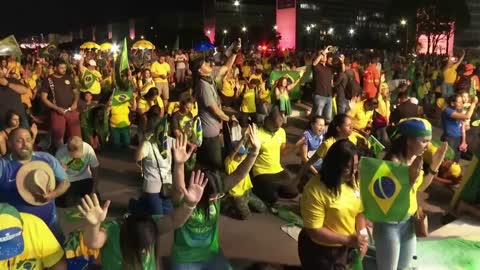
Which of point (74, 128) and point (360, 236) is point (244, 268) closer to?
point (360, 236)

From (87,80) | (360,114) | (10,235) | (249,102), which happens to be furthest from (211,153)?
(87,80)

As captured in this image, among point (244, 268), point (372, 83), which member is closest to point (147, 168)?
point (244, 268)

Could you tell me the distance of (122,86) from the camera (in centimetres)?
1162

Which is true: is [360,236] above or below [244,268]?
above

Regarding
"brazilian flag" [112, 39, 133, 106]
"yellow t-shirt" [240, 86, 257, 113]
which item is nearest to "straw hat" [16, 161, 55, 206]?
"brazilian flag" [112, 39, 133, 106]

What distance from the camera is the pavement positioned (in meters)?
5.77

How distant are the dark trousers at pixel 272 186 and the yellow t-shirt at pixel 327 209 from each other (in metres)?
3.18

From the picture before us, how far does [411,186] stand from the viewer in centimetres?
429

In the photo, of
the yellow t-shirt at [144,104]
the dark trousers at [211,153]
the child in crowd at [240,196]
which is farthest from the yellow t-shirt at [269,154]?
the yellow t-shirt at [144,104]

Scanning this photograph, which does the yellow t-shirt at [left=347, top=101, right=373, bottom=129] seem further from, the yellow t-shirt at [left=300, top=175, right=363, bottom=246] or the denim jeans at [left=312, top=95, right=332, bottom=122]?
the yellow t-shirt at [left=300, top=175, right=363, bottom=246]

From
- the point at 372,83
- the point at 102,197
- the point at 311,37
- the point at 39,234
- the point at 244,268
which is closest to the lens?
the point at 39,234

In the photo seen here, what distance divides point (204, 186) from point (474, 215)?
3.80 meters

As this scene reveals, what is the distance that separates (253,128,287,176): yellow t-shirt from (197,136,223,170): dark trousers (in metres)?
0.68

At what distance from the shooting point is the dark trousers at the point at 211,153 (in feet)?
25.7
